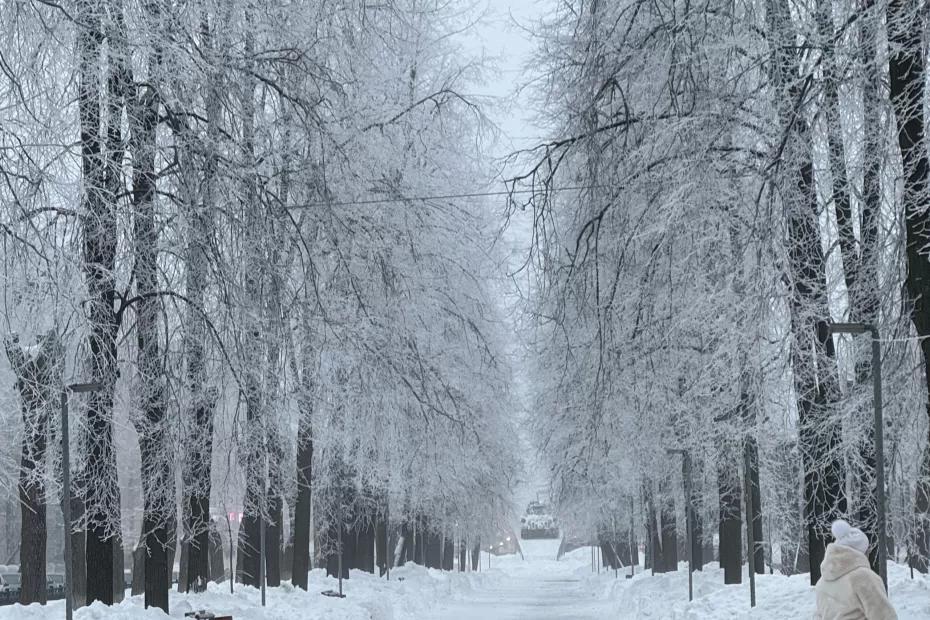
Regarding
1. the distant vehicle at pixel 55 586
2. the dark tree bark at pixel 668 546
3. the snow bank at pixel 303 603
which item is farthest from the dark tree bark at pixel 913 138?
the distant vehicle at pixel 55 586

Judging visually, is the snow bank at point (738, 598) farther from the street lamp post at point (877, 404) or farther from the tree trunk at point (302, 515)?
the tree trunk at point (302, 515)

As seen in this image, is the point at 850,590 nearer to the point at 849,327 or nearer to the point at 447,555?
the point at 849,327

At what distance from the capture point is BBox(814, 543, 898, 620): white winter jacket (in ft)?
27.5

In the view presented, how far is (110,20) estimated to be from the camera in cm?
785

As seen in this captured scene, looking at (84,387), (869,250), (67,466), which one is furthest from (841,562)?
(67,466)

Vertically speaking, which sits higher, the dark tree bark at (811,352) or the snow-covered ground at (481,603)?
the dark tree bark at (811,352)

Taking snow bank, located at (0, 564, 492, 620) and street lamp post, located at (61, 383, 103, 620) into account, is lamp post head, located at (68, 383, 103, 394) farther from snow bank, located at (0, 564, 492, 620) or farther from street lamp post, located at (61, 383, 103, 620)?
snow bank, located at (0, 564, 492, 620)

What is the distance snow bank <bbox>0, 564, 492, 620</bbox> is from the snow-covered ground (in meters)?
0.02

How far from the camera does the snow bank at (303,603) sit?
15188 millimetres

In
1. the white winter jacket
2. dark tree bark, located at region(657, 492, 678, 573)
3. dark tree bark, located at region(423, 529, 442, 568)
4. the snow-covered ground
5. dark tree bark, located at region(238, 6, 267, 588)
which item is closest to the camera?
the white winter jacket

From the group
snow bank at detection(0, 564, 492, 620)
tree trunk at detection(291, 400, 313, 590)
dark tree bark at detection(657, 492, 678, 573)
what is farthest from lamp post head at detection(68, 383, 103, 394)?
dark tree bark at detection(657, 492, 678, 573)

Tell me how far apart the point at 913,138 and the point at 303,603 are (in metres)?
16.7

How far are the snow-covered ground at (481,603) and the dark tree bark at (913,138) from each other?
492 centimetres

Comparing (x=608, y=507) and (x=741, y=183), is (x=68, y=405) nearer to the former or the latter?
(x=741, y=183)
